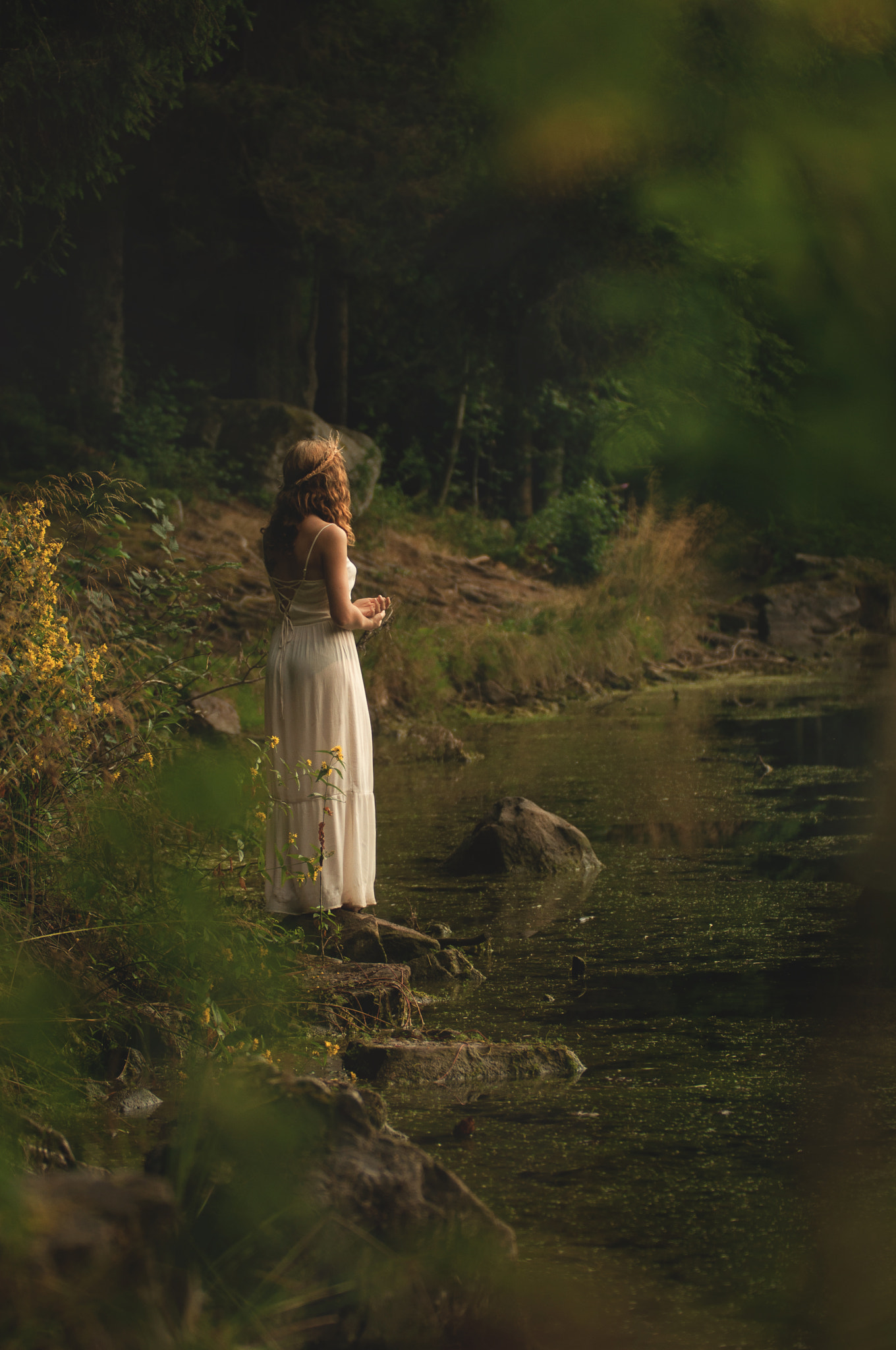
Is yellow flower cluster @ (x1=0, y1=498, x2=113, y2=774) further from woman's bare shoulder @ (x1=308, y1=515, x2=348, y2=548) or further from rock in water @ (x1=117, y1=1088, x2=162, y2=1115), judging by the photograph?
woman's bare shoulder @ (x1=308, y1=515, x2=348, y2=548)

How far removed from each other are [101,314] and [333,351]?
5.85m

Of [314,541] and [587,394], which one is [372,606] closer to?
[314,541]

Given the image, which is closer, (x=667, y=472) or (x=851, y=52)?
(x=851, y=52)

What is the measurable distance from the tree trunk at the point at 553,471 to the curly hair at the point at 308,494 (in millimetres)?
22417

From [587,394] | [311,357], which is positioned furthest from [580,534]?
[587,394]

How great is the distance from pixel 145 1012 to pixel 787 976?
2.33 metres

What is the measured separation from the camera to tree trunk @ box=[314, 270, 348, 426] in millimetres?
25109

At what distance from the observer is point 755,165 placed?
858mm

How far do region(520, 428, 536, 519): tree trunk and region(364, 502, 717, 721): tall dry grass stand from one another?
7862 millimetres

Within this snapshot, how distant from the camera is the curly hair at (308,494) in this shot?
17.5ft

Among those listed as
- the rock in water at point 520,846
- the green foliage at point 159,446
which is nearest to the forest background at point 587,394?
the rock in water at point 520,846

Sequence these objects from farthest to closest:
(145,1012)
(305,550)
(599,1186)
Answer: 1. (305,550)
2. (145,1012)
3. (599,1186)

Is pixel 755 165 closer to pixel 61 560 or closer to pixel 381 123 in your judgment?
pixel 61 560

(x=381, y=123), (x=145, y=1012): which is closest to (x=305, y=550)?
(x=145, y=1012)
